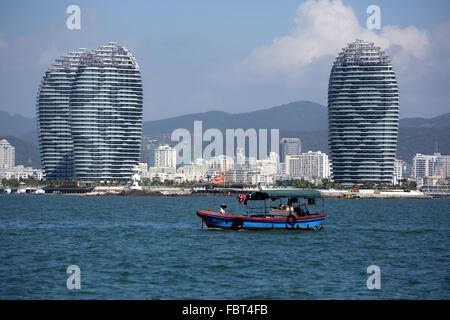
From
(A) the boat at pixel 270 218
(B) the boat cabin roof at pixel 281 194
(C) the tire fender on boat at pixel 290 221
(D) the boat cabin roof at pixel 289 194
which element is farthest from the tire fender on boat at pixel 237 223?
(D) the boat cabin roof at pixel 289 194

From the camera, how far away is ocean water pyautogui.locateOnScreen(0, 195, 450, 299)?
3849cm

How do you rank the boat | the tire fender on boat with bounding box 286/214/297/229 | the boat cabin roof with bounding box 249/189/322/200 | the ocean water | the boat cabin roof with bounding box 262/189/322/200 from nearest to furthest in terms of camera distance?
the ocean water, the boat, the tire fender on boat with bounding box 286/214/297/229, the boat cabin roof with bounding box 249/189/322/200, the boat cabin roof with bounding box 262/189/322/200

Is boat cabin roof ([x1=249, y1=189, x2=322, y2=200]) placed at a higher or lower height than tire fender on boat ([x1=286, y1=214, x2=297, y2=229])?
higher

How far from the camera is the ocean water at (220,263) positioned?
3849 cm

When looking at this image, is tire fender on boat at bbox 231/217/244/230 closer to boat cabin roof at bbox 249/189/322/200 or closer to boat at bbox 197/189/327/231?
boat at bbox 197/189/327/231

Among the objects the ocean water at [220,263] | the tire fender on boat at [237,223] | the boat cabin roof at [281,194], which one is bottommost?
the ocean water at [220,263]

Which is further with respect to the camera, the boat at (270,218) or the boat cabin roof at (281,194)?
the boat cabin roof at (281,194)

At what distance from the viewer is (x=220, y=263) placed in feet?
162

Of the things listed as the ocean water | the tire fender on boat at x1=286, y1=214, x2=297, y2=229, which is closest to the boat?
the tire fender on boat at x1=286, y1=214, x2=297, y2=229

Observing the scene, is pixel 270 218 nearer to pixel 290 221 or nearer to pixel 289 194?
pixel 290 221

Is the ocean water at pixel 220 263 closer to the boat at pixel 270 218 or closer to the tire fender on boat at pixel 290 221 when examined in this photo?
the tire fender on boat at pixel 290 221

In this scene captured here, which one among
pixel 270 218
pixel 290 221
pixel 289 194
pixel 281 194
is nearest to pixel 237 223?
pixel 270 218

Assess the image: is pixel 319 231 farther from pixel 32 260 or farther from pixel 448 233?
pixel 32 260
